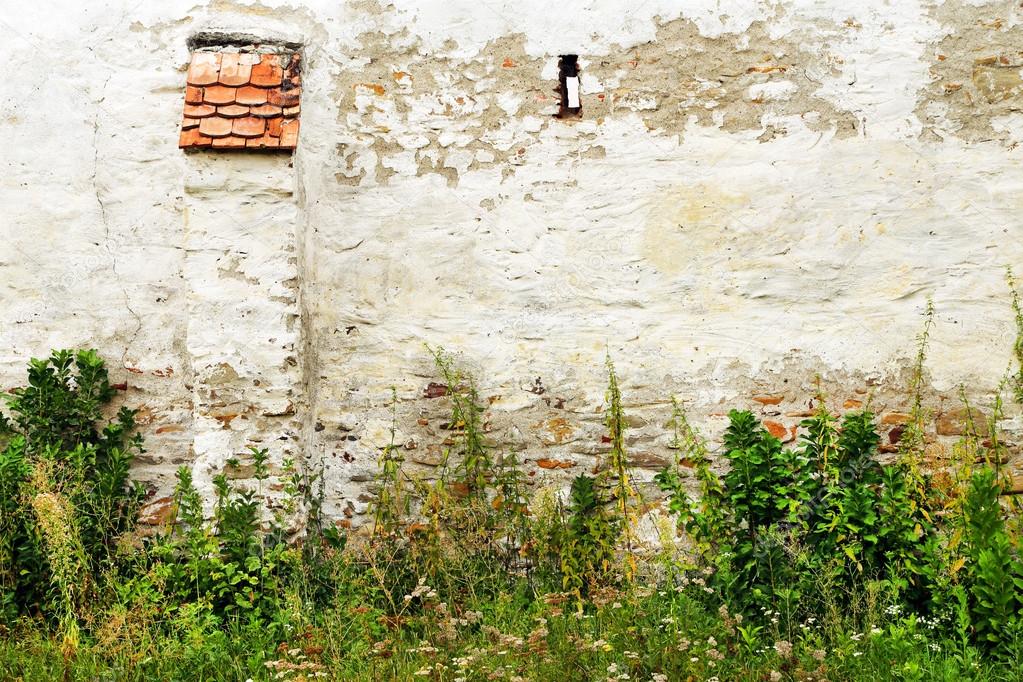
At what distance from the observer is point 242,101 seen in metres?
5.12

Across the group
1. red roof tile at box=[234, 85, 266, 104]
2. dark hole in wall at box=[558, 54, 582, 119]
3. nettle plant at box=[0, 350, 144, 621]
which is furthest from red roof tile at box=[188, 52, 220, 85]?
dark hole in wall at box=[558, 54, 582, 119]

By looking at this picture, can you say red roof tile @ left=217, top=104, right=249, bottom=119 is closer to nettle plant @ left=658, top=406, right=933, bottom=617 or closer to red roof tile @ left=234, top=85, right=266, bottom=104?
red roof tile @ left=234, top=85, right=266, bottom=104

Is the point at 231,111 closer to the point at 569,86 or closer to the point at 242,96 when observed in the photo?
the point at 242,96

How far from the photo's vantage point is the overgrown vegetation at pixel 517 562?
3891 mm

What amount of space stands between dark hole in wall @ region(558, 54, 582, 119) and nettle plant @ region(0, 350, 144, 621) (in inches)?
124

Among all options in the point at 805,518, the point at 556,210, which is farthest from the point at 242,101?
the point at 805,518

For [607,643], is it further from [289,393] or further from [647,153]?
[647,153]

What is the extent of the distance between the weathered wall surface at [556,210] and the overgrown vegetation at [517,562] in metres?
0.21

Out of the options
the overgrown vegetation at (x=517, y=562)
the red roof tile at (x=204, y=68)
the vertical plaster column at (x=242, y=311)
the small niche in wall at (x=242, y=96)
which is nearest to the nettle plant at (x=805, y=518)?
the overgrown vegetation at (x=517, y=562)

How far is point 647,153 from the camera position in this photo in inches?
215

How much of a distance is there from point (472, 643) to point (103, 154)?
379 cm

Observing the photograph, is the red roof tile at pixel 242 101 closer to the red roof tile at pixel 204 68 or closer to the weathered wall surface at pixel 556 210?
the red roof tile at pixel 204 68

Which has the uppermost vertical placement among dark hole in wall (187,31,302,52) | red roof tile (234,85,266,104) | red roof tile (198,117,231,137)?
dark hole in wall (187,31,302,52)

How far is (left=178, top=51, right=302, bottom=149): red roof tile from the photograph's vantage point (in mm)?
5016
